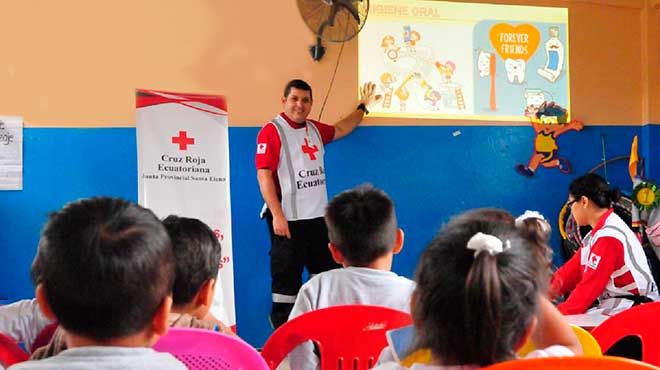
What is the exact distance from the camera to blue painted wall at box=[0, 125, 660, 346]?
388 centimetres

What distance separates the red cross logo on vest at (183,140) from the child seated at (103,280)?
216 centimetres

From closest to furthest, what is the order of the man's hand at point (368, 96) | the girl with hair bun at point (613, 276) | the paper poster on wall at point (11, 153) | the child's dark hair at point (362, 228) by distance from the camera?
the child's dark hair at point (362, 228)
the girl with hair bun at point (613, 276)
the paper poster on wall at point (11, 153)
the man's hand at point (368, 96)

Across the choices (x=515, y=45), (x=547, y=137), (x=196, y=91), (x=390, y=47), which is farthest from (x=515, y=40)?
(x=196, y=91)

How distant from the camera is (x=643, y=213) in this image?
4082 millimetres

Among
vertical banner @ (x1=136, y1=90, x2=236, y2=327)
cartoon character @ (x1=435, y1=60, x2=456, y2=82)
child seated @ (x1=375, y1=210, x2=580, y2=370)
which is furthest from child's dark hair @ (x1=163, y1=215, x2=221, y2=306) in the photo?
cartoon character @ (x1=435, y1=60, x2=456, y2=82)

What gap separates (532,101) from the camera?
4.29 metres

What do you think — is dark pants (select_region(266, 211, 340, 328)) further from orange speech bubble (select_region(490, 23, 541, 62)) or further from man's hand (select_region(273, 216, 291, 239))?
orange speech bubble (select_region(490, 23, 541, 62))

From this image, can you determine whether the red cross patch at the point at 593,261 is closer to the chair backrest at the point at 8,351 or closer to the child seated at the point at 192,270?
the child seated at the point at 192,270

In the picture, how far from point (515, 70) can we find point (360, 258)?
2.79 meters

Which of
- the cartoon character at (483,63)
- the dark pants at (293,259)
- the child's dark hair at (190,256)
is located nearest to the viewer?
the child's dark hair at (190,256)

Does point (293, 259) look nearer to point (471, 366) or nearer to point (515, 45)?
point (515, 45)

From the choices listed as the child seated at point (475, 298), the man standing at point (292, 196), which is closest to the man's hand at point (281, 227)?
the man standing at point (292, 196)

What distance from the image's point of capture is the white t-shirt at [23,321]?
1.40m

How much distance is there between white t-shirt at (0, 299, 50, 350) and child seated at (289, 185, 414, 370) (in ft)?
2.02
